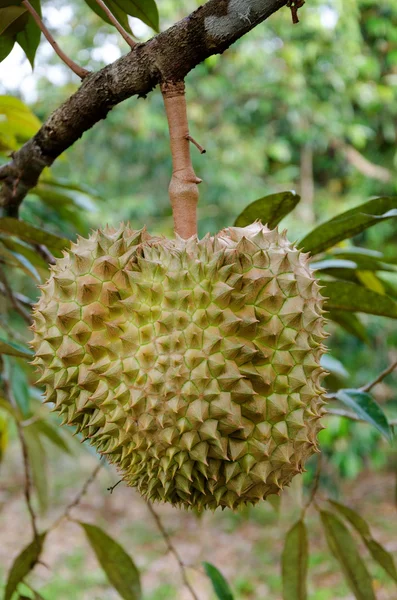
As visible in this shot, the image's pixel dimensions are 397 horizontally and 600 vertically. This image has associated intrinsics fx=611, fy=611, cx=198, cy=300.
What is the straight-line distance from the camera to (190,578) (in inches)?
162

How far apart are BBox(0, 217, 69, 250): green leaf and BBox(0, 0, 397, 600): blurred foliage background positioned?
3393mm

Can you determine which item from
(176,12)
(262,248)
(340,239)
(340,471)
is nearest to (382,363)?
(340,471)

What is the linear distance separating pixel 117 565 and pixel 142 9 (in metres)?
0.98

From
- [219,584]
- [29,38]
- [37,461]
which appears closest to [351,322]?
[219,584]

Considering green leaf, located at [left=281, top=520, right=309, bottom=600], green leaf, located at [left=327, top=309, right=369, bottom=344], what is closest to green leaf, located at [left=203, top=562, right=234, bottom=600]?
green leaf, located at [left=281, top=520, right=309, bottom=600]

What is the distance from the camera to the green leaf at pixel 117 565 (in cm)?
115

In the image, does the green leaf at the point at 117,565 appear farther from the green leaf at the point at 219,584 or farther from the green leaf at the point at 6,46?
the green leaf at the point at 6,46

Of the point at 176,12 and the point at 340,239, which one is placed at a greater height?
the point at 176,12

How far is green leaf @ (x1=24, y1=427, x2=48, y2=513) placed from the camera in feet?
5.60

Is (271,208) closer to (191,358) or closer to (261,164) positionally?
(191,358)

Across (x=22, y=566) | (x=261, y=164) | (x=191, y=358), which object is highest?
(x=261, y=164)

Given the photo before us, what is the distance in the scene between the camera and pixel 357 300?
101 cm

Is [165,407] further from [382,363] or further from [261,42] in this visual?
→ [261,42]

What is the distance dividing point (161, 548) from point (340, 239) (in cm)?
426
